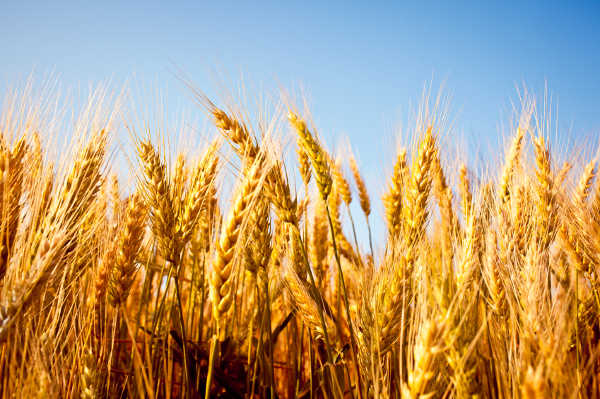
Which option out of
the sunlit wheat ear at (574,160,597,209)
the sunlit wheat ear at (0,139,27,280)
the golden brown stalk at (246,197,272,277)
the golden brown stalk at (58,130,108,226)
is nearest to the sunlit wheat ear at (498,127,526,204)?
the sunlit wheat ear at (574,160,597,209)

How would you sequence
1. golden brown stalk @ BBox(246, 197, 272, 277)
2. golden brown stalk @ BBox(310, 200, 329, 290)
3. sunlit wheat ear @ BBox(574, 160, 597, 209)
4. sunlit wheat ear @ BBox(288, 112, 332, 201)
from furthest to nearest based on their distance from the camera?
golden brown stalk @ BBox(310, 200, 329, 290)
sunlit wheat ear @ BBox(574, 160, 597, 209)
sunlit wheat ear @ BBox(288, 112, 332, 201)
golden brown stalk @ BBox(246, 197, 272, 277)

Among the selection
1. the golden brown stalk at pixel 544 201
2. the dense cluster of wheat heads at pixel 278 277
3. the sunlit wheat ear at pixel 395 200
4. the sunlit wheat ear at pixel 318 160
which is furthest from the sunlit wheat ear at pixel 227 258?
the golden brown stalk at pixel 544 201

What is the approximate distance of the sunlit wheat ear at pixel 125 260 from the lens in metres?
1.72

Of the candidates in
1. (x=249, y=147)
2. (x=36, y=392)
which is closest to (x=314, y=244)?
(x=249, y=147)

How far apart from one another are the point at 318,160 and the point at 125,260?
3.02 ft

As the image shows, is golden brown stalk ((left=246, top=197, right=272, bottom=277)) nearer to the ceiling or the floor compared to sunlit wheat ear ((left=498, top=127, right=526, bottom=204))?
nearer to the floor

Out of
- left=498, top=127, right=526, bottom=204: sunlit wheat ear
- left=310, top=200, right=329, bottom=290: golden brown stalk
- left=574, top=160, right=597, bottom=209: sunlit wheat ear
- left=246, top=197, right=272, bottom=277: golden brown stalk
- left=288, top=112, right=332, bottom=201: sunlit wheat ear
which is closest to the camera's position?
left=246, top=197, right=272, bottom=277: golden brown stalk

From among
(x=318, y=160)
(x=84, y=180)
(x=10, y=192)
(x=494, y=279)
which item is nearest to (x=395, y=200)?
(x=318, y=160)

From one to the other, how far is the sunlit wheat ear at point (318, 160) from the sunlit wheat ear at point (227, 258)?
519 millimetres

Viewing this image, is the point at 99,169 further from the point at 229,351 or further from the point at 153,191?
the point at 229,351

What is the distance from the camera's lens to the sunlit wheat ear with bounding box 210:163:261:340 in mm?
1334

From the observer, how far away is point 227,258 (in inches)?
53.3

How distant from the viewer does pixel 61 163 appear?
1634 millimetres

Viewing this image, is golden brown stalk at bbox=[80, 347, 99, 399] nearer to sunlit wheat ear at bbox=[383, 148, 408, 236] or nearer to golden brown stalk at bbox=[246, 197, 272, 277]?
golden brown stalk at bbox=[246, 197, 272, 277]
